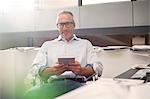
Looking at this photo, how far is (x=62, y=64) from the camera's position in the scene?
0.99 m

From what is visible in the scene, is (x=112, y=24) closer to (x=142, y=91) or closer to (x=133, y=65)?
(x=133, y=65)

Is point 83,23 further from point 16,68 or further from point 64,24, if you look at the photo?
point 16,68

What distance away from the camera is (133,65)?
121 centimetres

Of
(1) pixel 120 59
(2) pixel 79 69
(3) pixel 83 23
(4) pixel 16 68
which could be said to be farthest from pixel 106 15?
(4) pixel 16 68

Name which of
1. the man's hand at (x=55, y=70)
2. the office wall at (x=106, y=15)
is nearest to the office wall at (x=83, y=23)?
the office wall at (x=106, y=15)

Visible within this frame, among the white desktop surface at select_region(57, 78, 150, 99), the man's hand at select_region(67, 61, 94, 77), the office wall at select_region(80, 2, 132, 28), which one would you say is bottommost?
the white desktop surface at select_region(57, 78, 150, 99)

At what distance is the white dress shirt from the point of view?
3.54 ft

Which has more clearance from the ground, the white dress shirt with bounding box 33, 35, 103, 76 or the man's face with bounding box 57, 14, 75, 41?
the man's face with bounding box 57, 14, 75, 41

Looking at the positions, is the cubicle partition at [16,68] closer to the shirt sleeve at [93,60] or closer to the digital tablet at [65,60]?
the shirt sleeve at [93,60]

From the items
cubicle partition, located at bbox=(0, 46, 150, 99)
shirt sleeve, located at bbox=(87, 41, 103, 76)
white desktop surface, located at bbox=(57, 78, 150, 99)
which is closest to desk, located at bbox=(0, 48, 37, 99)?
cubicle partition, located at bbox=(0, 46, 150, 99)

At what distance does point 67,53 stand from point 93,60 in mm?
147

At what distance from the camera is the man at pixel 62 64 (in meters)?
1.02

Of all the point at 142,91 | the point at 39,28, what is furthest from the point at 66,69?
the point at 142,91

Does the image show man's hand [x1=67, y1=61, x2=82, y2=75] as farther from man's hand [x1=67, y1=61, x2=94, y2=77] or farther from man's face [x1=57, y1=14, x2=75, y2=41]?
man's face [x1=57, y1=14, x2=75, y2=41]
